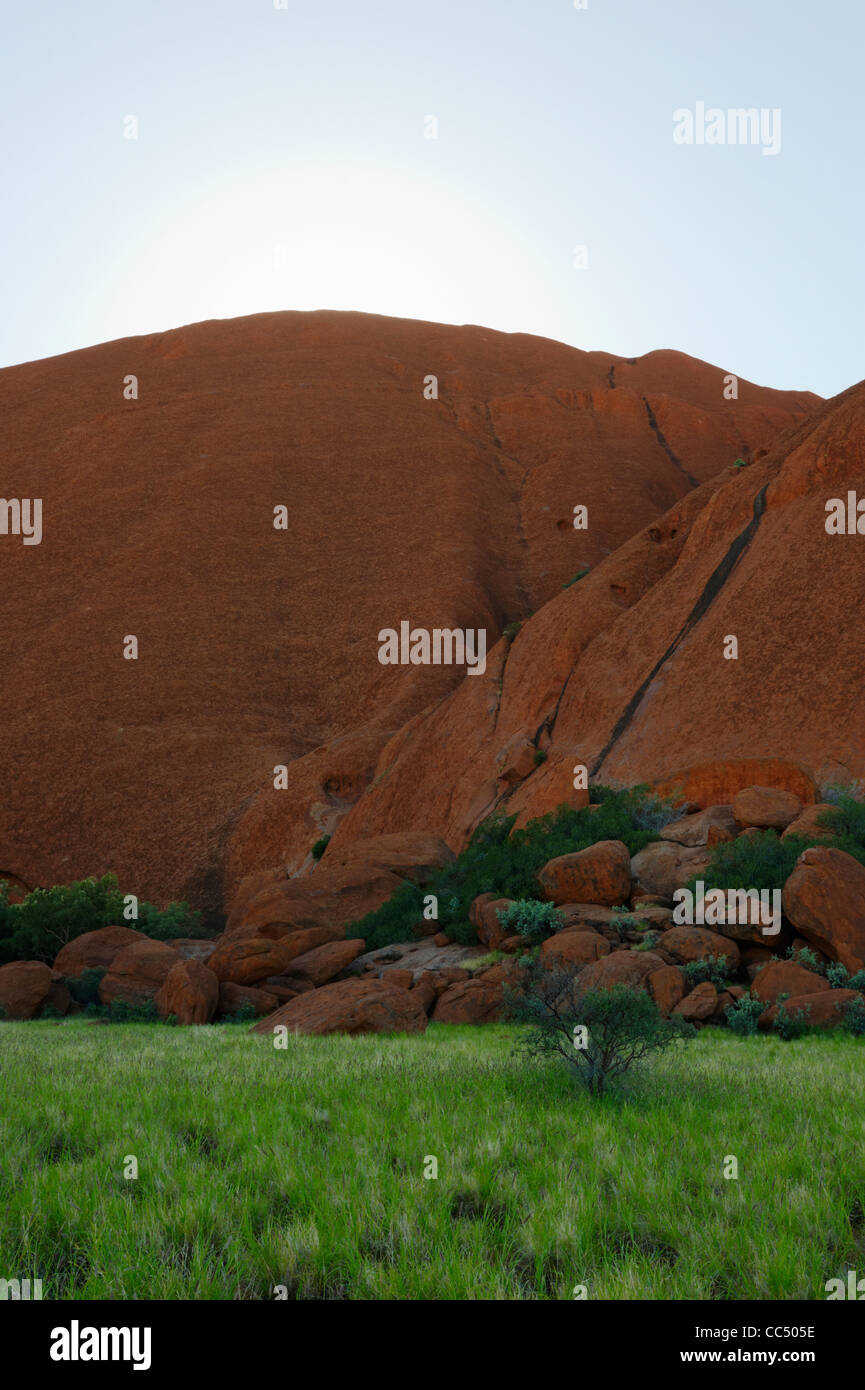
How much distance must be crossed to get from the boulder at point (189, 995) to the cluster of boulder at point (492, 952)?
0.09 ft

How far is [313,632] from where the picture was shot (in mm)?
54531

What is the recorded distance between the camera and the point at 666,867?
56.2 feet

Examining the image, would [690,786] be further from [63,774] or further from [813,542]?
[63,774]

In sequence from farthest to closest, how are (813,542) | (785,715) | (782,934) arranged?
(813,542), (785,715), (782,934)

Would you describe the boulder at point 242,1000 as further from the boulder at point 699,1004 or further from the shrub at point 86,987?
the boulder at point 699,1004

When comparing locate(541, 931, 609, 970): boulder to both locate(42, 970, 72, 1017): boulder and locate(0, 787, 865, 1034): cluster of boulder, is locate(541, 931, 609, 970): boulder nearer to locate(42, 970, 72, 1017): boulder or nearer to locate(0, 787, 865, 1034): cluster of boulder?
locate(0, 787, 865, 1034): cluster of boulder

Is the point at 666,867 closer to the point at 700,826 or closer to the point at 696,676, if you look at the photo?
the point at 700,826

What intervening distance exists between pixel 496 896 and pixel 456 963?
2.03m

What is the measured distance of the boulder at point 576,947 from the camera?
13906 mm

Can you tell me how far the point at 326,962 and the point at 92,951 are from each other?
6.77 m

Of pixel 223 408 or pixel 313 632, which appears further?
pixel 223 408

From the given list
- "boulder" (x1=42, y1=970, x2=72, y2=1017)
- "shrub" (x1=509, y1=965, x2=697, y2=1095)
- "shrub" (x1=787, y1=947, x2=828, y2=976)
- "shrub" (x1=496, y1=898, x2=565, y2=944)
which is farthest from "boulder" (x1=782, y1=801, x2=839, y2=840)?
"boulder" (x1=42, y1=970, x2=72, y2=1017)

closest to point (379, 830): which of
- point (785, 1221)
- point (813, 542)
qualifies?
point (813, 542)

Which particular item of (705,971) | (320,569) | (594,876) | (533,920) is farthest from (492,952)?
(320,569)
